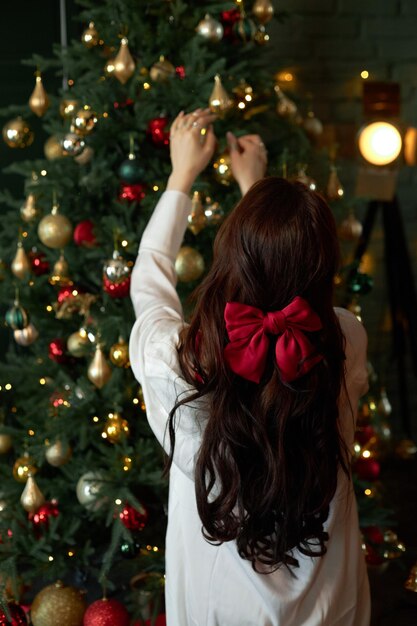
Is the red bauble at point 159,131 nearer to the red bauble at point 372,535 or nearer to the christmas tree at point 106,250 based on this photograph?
the christmas tree at point 106,250

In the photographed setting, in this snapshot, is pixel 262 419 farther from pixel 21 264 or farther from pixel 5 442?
pixel 5 442

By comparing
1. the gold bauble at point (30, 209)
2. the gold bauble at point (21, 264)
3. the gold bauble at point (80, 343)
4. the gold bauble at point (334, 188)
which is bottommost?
the gold bauble at point (80, 343)

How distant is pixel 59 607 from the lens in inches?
89.3

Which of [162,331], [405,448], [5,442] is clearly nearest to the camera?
[162,331]

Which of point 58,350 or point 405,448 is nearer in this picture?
point 58,350

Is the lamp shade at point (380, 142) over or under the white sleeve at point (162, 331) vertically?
over

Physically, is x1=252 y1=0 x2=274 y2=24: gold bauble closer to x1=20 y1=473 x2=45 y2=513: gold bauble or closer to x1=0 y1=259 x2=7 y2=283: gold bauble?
x1=0 y1=259 x2=7 y2=283: gold bauble

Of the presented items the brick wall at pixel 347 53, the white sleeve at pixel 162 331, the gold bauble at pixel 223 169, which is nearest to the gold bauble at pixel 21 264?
the gold bauble at pixel 223 169

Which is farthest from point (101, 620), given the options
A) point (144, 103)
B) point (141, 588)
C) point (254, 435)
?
point (144, 103)

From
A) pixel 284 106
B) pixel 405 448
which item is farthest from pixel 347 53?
pixel 405 448

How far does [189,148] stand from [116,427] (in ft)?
2.54

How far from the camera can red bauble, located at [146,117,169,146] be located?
85.5 inches

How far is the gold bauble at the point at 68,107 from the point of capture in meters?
2.22

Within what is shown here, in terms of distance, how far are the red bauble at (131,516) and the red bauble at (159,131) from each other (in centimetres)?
95
